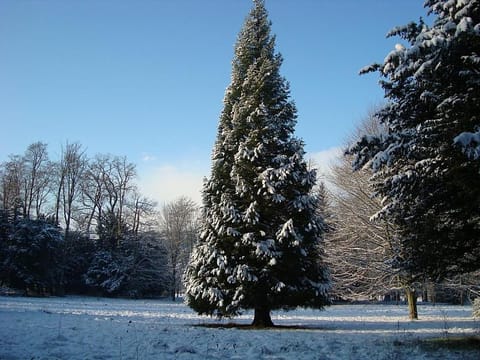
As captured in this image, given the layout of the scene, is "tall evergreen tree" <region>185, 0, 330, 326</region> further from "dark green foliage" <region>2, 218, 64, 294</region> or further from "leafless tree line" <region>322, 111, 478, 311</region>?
"dark green foliage" <region>2, 218, 64, 294</region>

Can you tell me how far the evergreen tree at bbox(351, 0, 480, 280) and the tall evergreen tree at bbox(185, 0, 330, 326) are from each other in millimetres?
5090

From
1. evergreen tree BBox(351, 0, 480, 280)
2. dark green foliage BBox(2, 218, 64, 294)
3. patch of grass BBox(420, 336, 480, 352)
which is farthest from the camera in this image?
dark green foliage BBox(2, 218, 64, 294)

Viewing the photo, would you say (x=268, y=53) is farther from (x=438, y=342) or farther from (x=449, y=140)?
(x=438, y=342)

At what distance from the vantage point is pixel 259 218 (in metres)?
15.8

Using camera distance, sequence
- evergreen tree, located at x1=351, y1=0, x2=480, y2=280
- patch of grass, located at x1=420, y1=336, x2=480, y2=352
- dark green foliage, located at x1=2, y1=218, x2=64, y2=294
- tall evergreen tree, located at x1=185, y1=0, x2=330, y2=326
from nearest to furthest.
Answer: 1. evergreen tree, located at x1=351, y1=0, x2=480, y2=280
2. patch of grass, located at x1=420, y1=336, x2=480, y2=352
3. tall evergreen tree, located at x1=185, y1=0, x2=330, y2=326
4. dark green foliage, located at x1=2, y1=218, x2=64, y2=294

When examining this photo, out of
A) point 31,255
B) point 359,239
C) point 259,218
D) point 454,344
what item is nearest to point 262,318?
point 259,218

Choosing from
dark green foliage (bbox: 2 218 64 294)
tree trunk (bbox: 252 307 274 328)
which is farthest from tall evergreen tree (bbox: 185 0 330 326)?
dark green foliage (bbox: 2 218 64 294)

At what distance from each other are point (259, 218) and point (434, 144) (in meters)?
7.94

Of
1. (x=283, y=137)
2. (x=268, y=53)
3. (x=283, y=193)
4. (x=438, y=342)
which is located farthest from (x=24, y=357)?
(x=268, y=53)

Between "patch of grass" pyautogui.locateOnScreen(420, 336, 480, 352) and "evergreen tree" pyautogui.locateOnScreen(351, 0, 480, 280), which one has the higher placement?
"evergreen tree" pyautogui.locateOnScreen(351, 0, 480, 280)

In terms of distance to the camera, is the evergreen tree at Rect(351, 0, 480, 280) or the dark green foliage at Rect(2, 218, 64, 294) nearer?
the evergreen tree at Rect(351, 0, 480, 280)

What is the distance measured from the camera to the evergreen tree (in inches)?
320

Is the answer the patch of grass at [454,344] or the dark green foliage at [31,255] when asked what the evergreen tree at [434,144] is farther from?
the dark green foliage at [31,255]

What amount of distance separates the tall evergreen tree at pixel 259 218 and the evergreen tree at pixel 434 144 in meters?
5.09
